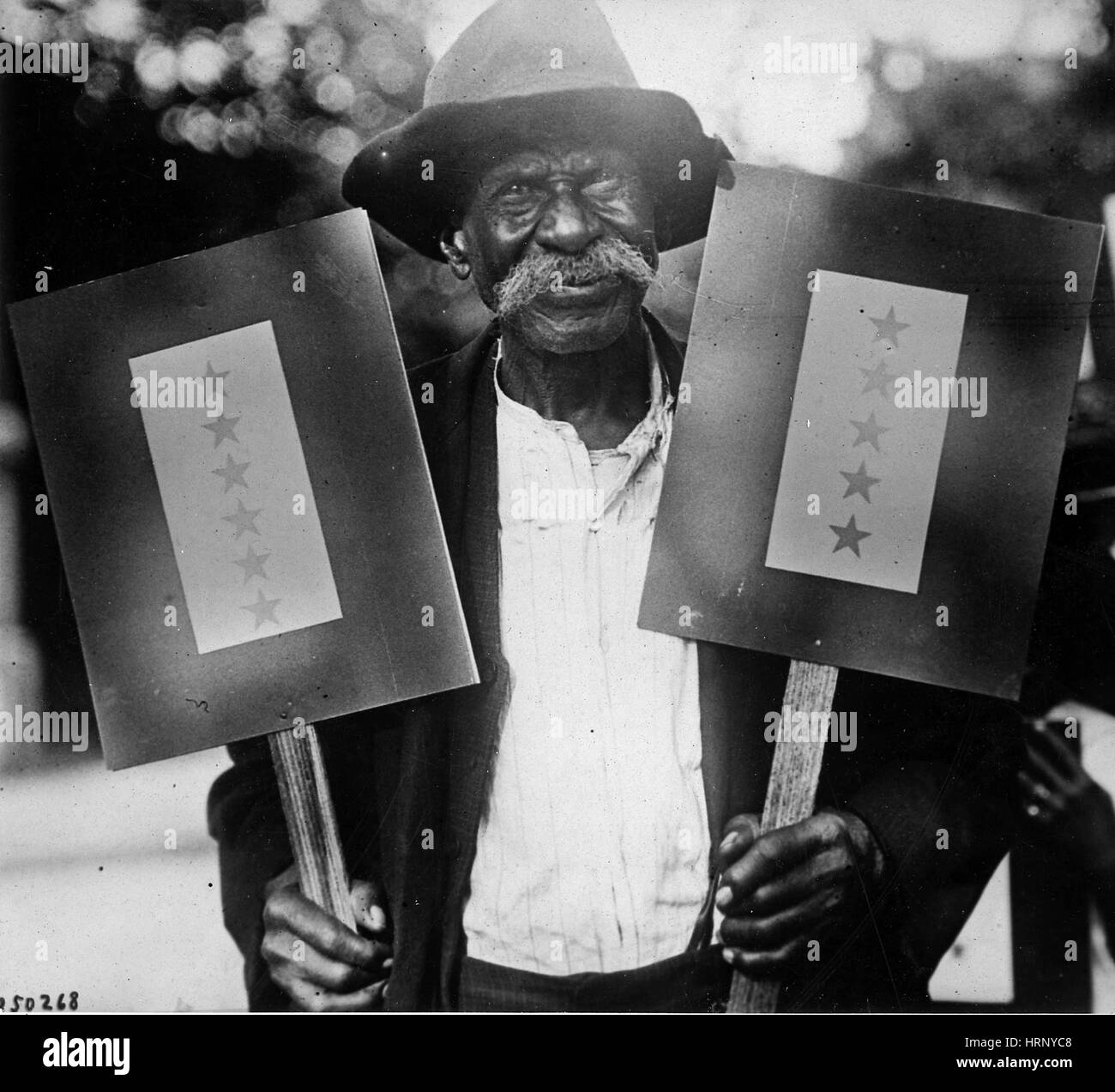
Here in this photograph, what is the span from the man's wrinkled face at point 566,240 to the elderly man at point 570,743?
0.01m

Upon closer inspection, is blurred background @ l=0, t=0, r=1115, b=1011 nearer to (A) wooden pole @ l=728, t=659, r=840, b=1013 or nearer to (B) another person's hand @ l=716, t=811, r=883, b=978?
(B) another person's hand @ l=716, t=811, r=883, b=978

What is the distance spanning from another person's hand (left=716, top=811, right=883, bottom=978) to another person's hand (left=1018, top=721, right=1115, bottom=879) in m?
0.40

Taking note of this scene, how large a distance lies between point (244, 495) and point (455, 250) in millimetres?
727

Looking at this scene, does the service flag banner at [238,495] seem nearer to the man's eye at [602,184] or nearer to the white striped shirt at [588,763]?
the white striped shirt at [588,763]

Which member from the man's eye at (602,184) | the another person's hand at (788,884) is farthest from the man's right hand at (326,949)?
the man's eye at (602,184)

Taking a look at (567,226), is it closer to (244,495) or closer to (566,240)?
(566,240)

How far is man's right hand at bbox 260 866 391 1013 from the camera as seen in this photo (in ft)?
8.61

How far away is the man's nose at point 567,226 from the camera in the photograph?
251 cm

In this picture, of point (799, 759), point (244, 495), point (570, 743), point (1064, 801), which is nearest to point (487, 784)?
point (570, 743)

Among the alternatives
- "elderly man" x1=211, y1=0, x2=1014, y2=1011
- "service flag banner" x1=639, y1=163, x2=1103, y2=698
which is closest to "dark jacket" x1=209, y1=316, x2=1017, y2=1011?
"elderly man" x1=211, y1=0, x2=1014, y2=1011

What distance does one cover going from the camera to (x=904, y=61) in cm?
269
